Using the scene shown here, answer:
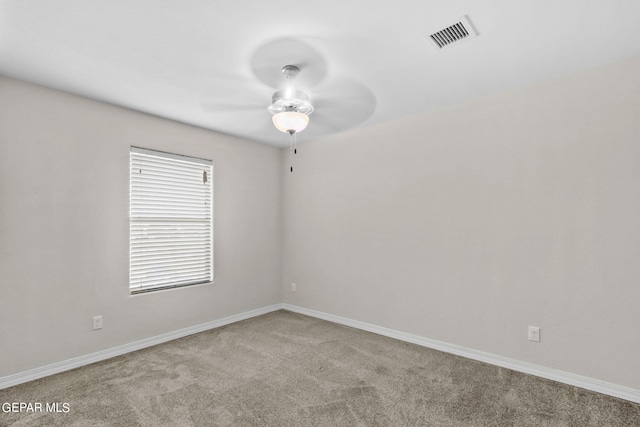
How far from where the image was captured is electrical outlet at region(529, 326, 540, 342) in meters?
2.72

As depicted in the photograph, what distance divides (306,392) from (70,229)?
2483 mm

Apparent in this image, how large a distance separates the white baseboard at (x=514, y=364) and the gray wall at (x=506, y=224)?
0.18ft

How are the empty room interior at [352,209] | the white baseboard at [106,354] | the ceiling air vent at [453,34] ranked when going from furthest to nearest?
the white baseboard at [106,354] < the empty room interior at [352,209] < the ceiling air vent at [453,34]

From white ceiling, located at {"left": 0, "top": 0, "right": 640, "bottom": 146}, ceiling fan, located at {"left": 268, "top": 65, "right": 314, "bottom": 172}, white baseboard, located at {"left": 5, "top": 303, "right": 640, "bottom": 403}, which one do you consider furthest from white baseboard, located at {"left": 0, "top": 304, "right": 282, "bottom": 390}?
ceiling fan, located at {"left": 268, "top": 65, "right": 314, "bottom": 172}

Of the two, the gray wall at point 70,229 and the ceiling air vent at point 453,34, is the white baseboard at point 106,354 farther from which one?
the ceiling air vent at point 453,34

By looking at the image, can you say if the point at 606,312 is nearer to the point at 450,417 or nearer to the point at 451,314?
the point at 451,314

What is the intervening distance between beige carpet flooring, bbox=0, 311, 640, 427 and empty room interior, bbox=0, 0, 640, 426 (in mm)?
22

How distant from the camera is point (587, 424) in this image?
2.08 meters

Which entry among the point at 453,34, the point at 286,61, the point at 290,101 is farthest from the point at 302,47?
the point at 453,34

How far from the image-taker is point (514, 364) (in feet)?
9.29

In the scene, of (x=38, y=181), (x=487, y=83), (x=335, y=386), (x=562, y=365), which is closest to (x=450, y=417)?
(x=335, y=386)

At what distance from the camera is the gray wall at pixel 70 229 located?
262 cm

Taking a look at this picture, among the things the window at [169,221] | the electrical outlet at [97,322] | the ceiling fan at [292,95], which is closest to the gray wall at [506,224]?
the ceiling fan at [292,95]

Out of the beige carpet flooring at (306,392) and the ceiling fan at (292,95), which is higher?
the ceiling fan at (292,95)
